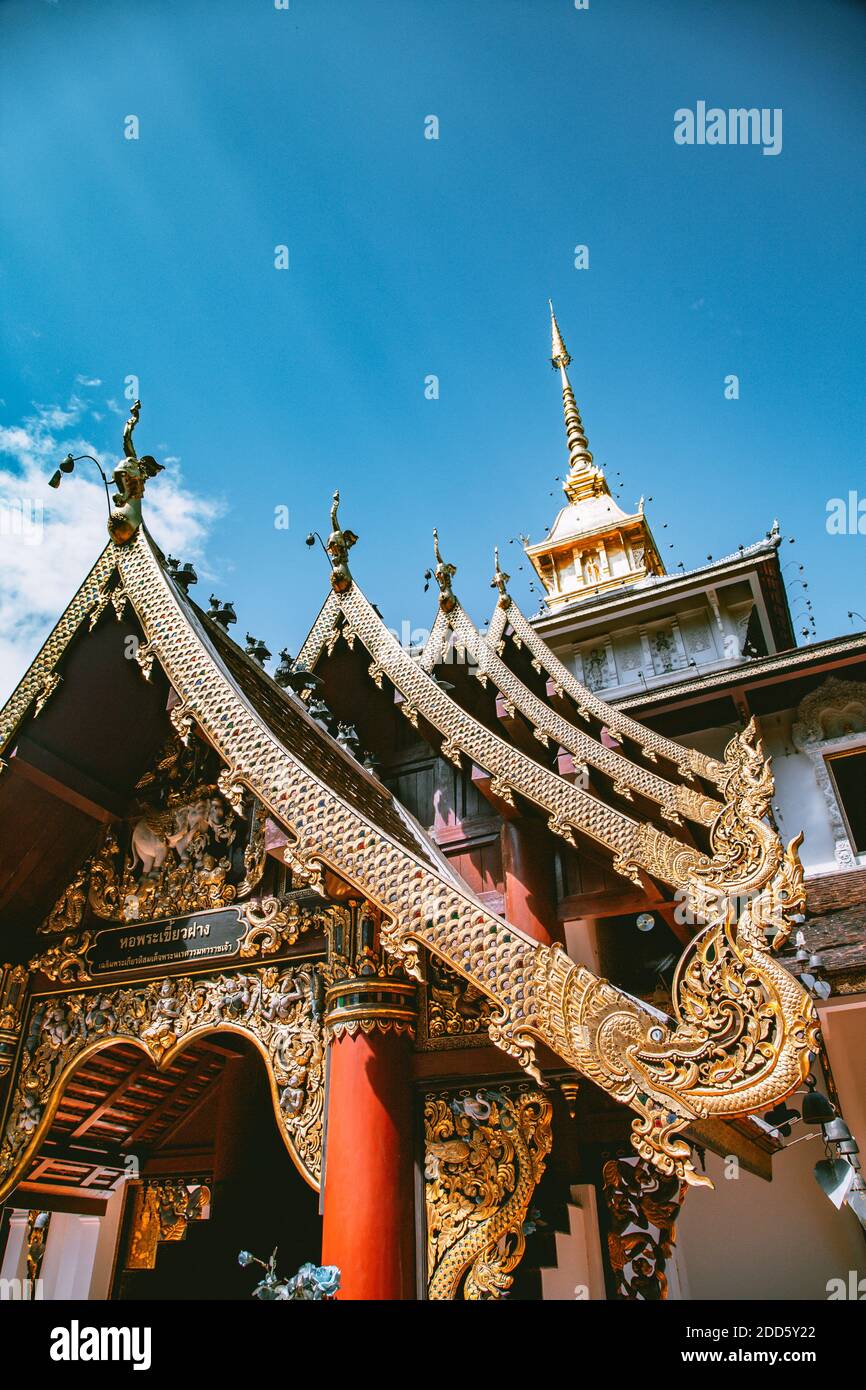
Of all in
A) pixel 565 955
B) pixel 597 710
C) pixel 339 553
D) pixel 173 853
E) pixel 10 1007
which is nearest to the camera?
pixel 565 955

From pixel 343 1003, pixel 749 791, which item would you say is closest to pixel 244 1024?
pixel 343 1003

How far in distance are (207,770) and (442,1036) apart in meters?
2.31

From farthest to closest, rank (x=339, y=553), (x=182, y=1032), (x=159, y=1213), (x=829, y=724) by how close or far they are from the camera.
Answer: (x=829, y=724), (x=159, y=1213), (x=339, y=553), (x=182, y=1032)

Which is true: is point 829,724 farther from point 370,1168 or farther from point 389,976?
point 370,1168

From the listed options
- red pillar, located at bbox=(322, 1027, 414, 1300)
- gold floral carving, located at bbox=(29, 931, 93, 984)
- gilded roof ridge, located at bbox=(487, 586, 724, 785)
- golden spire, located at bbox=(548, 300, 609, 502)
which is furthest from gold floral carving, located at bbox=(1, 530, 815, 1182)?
golden spire, located at bbox=(548, 300, 609, 502)

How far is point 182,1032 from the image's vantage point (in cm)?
476

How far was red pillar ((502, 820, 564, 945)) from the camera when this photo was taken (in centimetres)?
558

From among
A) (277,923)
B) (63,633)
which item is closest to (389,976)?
(277,923)

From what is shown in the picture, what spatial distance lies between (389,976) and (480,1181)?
1.00m

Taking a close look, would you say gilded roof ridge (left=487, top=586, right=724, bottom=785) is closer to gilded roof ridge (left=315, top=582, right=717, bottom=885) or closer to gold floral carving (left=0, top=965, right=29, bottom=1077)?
gilded roof ridge (left=315, top=582, right=717, bottom=885)

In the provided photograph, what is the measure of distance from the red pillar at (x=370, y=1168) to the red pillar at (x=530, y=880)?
1.46 metres

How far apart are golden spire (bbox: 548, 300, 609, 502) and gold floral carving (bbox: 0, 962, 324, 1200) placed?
1791 cm
